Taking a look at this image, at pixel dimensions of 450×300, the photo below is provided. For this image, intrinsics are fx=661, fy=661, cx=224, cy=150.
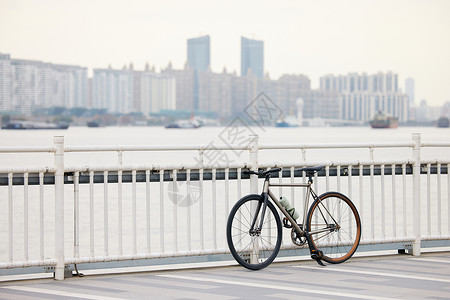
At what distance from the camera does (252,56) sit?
185375 mm

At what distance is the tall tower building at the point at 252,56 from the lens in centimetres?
17975

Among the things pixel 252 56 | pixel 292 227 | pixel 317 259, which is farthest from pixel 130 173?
pixel 252 56

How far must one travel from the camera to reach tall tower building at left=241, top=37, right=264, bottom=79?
17975cm

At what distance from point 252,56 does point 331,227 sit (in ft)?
594

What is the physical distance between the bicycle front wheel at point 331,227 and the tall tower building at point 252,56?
6828 inches

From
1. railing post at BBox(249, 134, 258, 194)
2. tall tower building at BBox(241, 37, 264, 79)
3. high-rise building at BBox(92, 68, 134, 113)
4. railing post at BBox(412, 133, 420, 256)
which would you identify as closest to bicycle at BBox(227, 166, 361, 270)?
railing post at BBox(249, 134, 258, 194)

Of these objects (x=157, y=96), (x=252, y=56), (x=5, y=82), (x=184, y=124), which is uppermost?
(x=252, y=56)

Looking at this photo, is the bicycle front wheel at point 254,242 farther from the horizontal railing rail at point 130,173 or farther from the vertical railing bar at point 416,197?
the vertical railing bar at point 416,197

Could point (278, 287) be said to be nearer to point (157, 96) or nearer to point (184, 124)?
point (184, 124)

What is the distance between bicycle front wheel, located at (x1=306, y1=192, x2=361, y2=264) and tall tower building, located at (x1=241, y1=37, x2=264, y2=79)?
173427 mm

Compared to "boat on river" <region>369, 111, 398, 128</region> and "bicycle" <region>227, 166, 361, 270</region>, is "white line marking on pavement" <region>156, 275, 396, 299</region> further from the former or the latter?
"boat on river" <region>369, 111, 398, 128</region>

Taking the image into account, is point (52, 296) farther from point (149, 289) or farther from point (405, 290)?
point (405, 290)

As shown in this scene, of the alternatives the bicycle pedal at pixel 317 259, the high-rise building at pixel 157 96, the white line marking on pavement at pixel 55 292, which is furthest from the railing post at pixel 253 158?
the high-rise building at pixel 157 96

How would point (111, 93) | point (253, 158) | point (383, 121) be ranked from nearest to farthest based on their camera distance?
point (253, 158), point (383, 121), point (111, 93)
